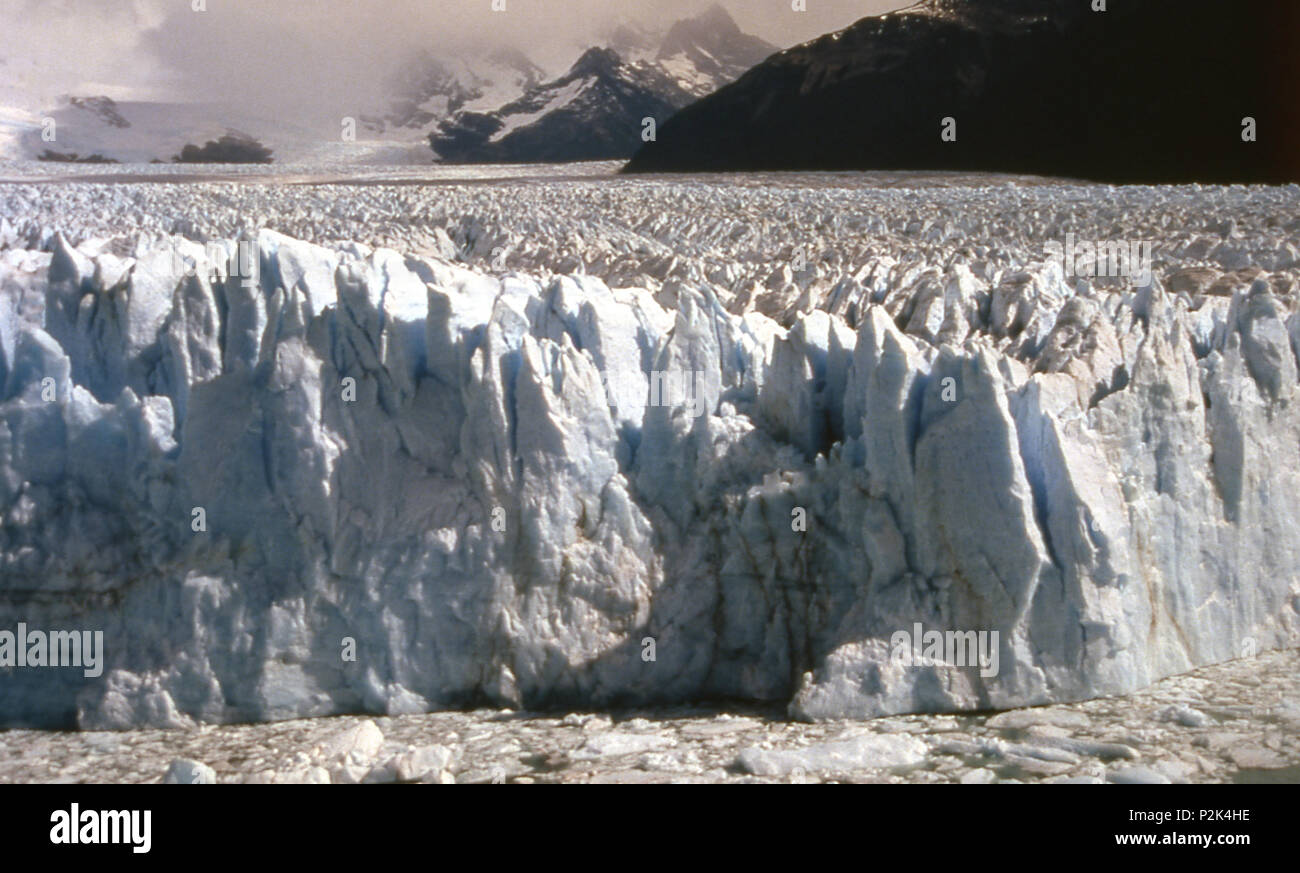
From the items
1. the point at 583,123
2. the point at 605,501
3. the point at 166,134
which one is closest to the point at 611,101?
the point at 583,123

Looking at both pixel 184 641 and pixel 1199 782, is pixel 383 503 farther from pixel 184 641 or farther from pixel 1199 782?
pixel 1199 782

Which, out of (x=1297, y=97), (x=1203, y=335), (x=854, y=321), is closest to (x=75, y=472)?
(x=854, y=321)

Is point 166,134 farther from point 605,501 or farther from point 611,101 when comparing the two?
point 605,501

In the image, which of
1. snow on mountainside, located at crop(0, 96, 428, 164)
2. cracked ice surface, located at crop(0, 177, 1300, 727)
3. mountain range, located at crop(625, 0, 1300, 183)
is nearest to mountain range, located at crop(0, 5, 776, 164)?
snow on mountainside, located at crop(0, 96, 428, 164)

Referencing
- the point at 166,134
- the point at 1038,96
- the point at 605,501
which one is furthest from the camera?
the point at 166,134

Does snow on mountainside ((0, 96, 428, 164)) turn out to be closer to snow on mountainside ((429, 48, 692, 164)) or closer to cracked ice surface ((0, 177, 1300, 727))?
snow on mountainside ((429, 48, 692, 164))
